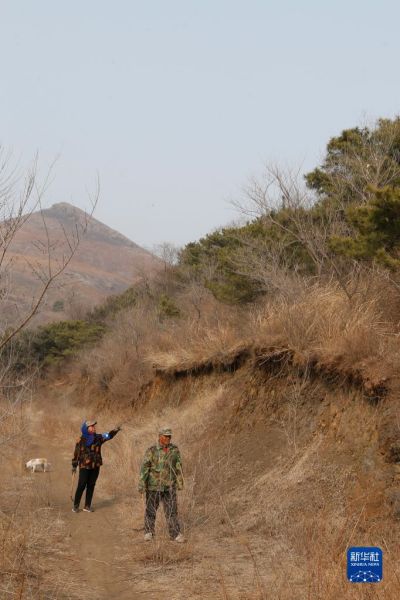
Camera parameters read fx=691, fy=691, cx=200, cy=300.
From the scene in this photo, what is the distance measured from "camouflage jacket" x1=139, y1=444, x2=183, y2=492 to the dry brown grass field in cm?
59

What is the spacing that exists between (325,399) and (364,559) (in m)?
7.54

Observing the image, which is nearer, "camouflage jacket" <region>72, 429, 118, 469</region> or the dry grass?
the dry grass

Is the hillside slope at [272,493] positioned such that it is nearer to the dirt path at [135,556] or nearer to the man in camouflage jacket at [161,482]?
the dirt path at [135,556]

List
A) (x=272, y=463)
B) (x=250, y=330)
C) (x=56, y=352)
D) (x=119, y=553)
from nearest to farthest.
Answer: (x=119, y=553) < (x=272, y=463) < (x=250, y=330) < (x=56, y=352)

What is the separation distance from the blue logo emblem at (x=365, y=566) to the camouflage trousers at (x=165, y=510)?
545 cm

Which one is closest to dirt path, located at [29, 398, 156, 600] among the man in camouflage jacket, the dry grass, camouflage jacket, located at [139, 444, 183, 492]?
the dry grass

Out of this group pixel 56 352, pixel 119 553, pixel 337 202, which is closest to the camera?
pixel 119 553

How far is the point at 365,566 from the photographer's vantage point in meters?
4.36

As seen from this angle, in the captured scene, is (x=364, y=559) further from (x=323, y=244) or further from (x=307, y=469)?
(x=323, y=244)

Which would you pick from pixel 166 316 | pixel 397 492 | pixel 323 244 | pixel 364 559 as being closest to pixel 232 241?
pixel 166 316

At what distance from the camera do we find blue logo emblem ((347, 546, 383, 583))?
4348mm

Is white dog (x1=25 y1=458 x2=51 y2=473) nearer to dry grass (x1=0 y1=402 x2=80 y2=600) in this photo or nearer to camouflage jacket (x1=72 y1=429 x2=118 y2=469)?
dry grass (x1=0 y1=402 x2=80 y2=600)

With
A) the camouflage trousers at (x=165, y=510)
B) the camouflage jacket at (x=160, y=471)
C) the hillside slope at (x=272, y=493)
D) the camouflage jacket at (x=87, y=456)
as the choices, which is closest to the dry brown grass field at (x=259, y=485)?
the hillside slope at (x=272, y=493)

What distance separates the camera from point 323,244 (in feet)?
56.3
